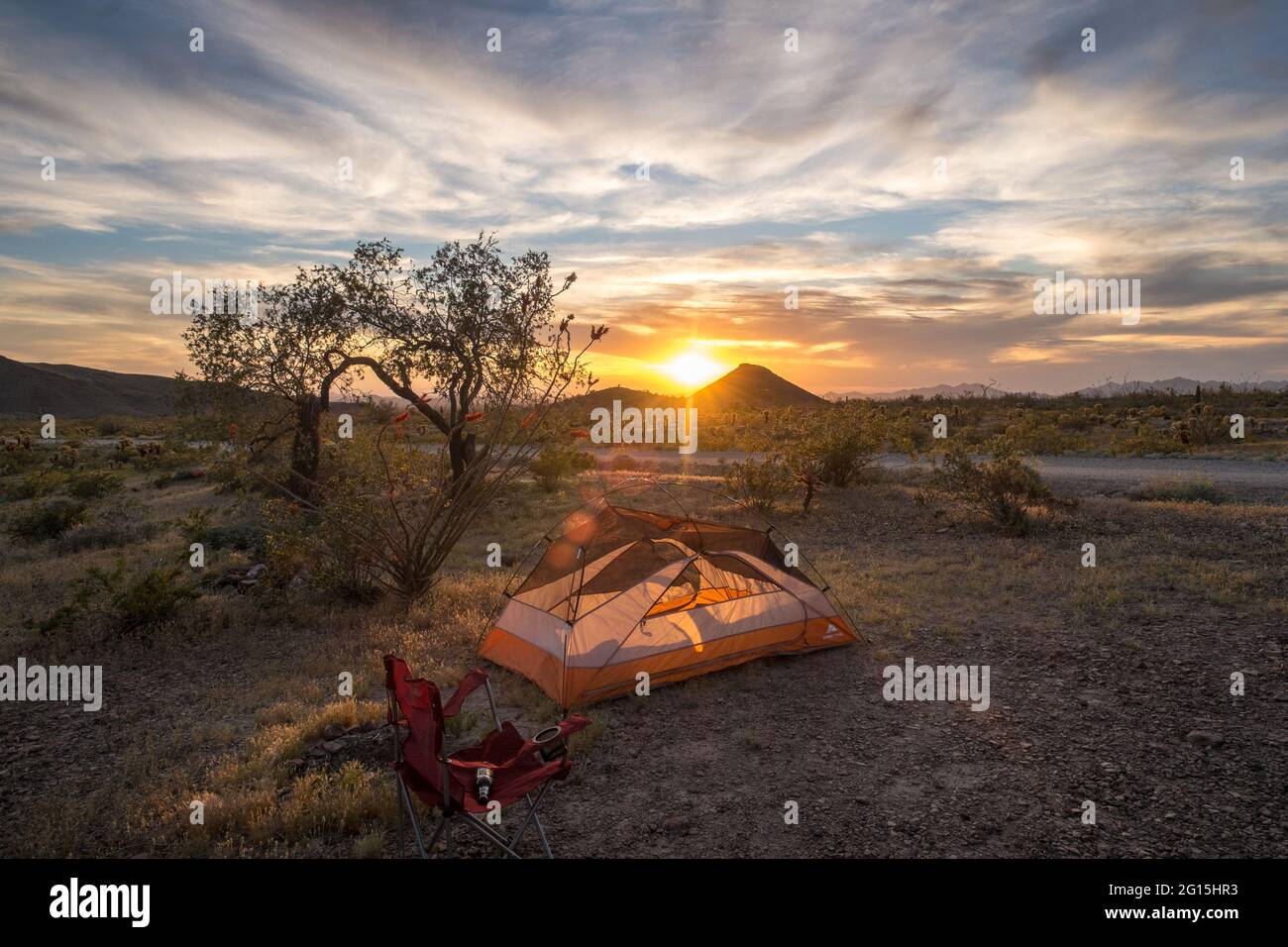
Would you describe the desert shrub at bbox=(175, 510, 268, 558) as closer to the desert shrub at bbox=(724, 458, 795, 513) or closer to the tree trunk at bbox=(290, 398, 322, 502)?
the tree trunk at bbox=(290, 398, 322, 502)

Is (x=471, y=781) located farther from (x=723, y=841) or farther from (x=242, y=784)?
(x=242, y=784)

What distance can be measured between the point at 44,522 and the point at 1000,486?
17.6 meters

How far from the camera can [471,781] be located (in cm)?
419

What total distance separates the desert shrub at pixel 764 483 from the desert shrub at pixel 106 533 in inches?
458

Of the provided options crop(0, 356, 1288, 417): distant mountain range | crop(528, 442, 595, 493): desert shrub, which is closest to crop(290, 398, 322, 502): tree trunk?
crop(528, 442, 595, 493): desert shrub

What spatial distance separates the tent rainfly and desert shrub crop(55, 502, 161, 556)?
33.5ft

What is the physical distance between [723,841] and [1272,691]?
197 inches

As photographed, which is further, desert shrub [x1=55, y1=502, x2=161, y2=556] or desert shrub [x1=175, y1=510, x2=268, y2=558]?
desert shrub [x1=55, y1=502, x2=161, y2=556]

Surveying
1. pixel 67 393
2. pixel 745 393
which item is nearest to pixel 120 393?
pixel 67 393

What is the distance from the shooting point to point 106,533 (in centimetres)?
1417

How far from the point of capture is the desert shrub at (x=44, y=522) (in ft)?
47.1

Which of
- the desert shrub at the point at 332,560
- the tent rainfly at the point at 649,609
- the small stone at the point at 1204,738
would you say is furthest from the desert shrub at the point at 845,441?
the small stone at the point at 1204,738

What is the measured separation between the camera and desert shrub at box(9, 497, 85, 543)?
47.1ft
